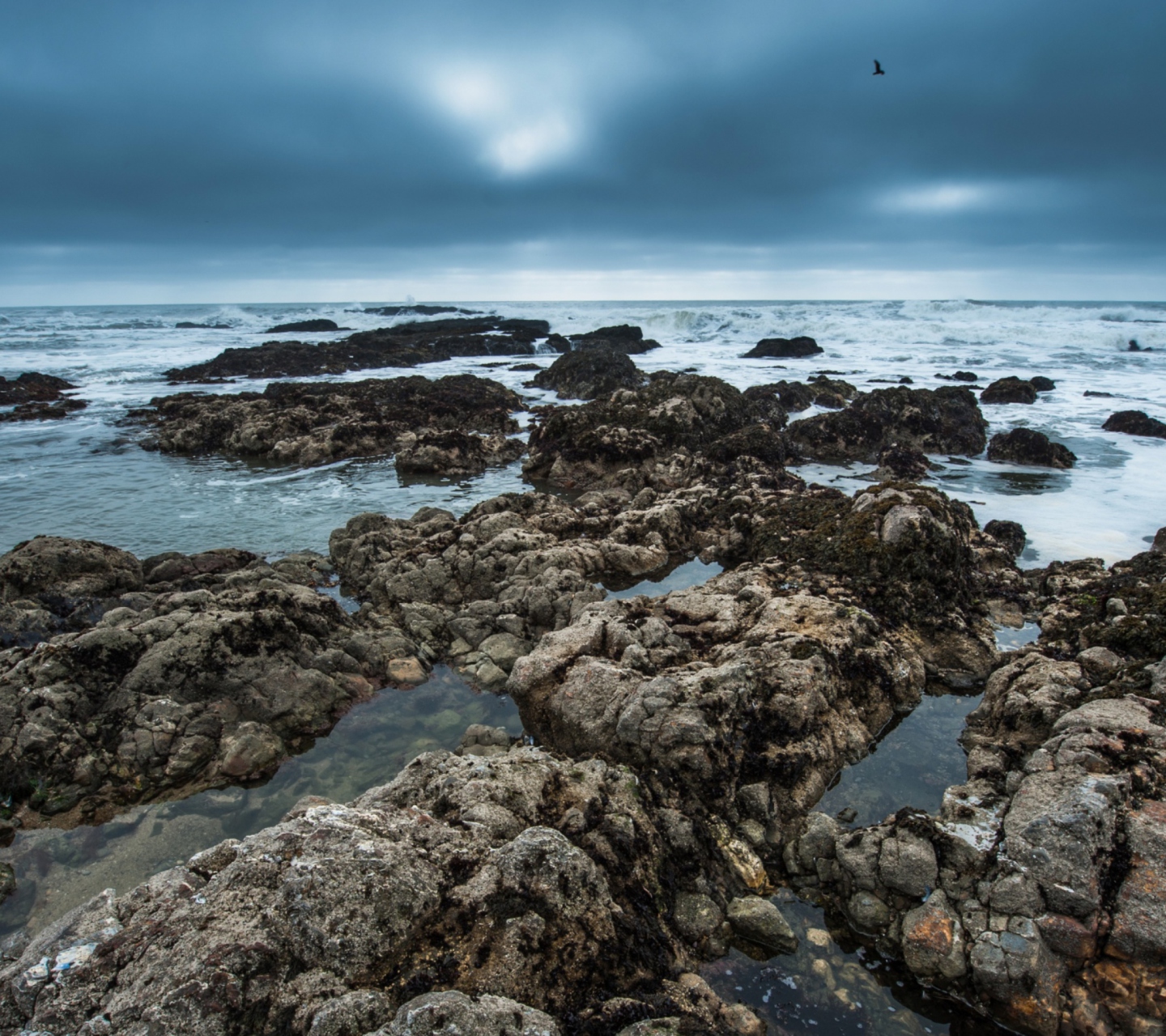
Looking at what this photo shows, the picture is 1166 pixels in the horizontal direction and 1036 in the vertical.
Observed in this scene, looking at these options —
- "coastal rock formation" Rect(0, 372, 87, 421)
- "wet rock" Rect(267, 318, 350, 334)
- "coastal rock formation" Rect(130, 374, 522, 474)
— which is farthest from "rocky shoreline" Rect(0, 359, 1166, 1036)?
"wet rock" Rect(267, 318, 350, 334)

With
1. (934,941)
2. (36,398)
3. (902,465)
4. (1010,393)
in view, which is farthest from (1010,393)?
(36,398)

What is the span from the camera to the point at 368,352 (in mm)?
41656

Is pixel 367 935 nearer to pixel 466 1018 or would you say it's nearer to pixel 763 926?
pixel 466 1018

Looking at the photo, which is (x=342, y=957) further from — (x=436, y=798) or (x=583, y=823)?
(x=583, y=823)

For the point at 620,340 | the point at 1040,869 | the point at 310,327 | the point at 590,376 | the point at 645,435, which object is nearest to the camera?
the point at 1040,869

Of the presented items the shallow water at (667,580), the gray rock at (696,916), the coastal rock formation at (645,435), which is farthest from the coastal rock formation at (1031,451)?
the gray rock at (696,916)

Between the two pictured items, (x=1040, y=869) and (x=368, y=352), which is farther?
(x=368, y=352)

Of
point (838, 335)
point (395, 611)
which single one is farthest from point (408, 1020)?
point (838, 335)

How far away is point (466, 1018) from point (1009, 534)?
10974 millimetres

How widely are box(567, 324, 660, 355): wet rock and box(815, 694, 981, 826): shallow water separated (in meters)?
39.8

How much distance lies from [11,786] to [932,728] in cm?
832

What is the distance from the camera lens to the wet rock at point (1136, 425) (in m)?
18.8

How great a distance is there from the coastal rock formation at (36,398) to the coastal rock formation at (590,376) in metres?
19.9

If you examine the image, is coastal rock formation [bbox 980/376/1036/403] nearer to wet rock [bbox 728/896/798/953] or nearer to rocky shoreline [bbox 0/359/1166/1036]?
rocky shoreline [bbox 0/359/1166/1036]
